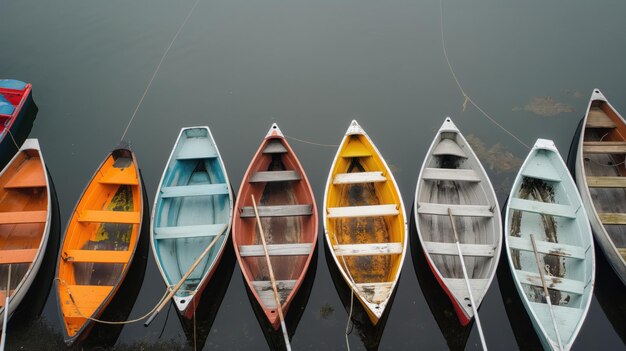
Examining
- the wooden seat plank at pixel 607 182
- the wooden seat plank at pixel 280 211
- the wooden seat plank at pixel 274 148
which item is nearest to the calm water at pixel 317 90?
the wooden seat plank at pixel 280 211

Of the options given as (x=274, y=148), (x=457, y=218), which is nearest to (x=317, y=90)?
(x=274, y=148)

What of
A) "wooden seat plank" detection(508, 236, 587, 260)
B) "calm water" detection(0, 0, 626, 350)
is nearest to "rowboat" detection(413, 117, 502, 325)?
"wooden seat plank" detection(508, 236, 587, 260)

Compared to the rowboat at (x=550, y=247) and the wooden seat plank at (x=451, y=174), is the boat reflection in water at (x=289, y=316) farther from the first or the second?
the rowboat at (x=550, y=247)

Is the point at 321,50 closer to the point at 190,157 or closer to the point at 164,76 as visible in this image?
the point at 164,76

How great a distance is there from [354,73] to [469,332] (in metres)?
9.34

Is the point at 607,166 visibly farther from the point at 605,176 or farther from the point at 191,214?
the point at 191,214

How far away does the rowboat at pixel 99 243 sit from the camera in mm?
7059

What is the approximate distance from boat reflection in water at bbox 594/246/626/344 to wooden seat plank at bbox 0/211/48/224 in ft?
38.1

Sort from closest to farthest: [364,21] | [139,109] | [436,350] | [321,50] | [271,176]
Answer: [436,350], [271,176], [139,109], [321,50], [364,21]

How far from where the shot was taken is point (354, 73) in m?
14.1

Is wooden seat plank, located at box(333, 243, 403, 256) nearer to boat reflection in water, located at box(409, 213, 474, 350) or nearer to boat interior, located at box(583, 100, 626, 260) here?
boat reflection in water, located at box(409, 213, 474, 350)

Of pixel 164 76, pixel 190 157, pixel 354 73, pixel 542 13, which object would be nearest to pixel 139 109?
pixel 164 76

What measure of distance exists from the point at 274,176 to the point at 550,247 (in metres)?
5.98

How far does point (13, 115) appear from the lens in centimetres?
1115
